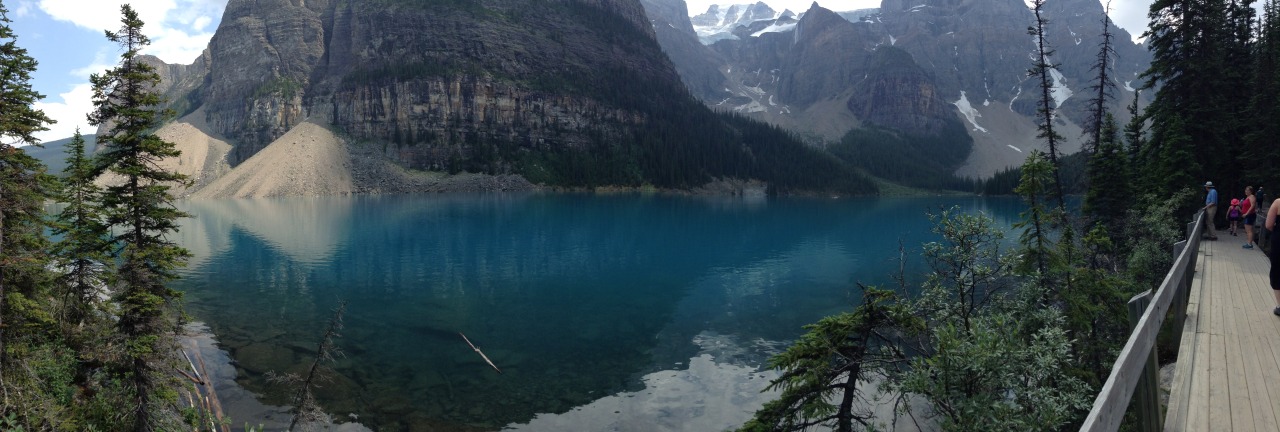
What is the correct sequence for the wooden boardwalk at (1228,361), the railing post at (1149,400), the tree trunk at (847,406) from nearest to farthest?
the railing post at (1149,400), the wooden boardwalk at (1228,361), the tree trunk at (847,406)

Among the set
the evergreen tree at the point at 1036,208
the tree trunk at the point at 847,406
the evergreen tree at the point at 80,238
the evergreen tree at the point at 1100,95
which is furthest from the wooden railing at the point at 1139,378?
the evergreen tree at the point at 1100,95

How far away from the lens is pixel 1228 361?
9047mm

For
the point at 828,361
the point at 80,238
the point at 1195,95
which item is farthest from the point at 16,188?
the point at 1195,95

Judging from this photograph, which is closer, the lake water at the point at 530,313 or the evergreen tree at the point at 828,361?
the evergreen tree at the point at 828,361

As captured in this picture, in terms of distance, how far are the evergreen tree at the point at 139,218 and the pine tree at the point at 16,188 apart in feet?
6.63

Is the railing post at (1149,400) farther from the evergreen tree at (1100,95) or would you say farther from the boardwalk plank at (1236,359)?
the evergreen tree at (1100,95)

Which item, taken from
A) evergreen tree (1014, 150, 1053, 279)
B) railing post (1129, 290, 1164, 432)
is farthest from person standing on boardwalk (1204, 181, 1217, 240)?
railing post (1129, 290, 1164, 432)

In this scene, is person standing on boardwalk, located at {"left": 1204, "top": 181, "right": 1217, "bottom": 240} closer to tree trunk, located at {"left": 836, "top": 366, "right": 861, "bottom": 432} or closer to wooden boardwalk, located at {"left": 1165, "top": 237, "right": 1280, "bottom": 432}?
wooden boardwalk, located at {"left": 1165, "top": 237, "right": 1280, "bottom": 432}

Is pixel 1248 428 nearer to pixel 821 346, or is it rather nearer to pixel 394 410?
pixel 821 346

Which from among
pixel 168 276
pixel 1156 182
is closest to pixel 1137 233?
pixel 1156 182

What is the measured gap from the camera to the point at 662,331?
3262cm

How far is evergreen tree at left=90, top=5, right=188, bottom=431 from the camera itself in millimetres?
15969

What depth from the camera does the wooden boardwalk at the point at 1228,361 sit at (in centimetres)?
719

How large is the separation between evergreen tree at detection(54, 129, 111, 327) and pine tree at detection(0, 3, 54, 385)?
2.50 feet
